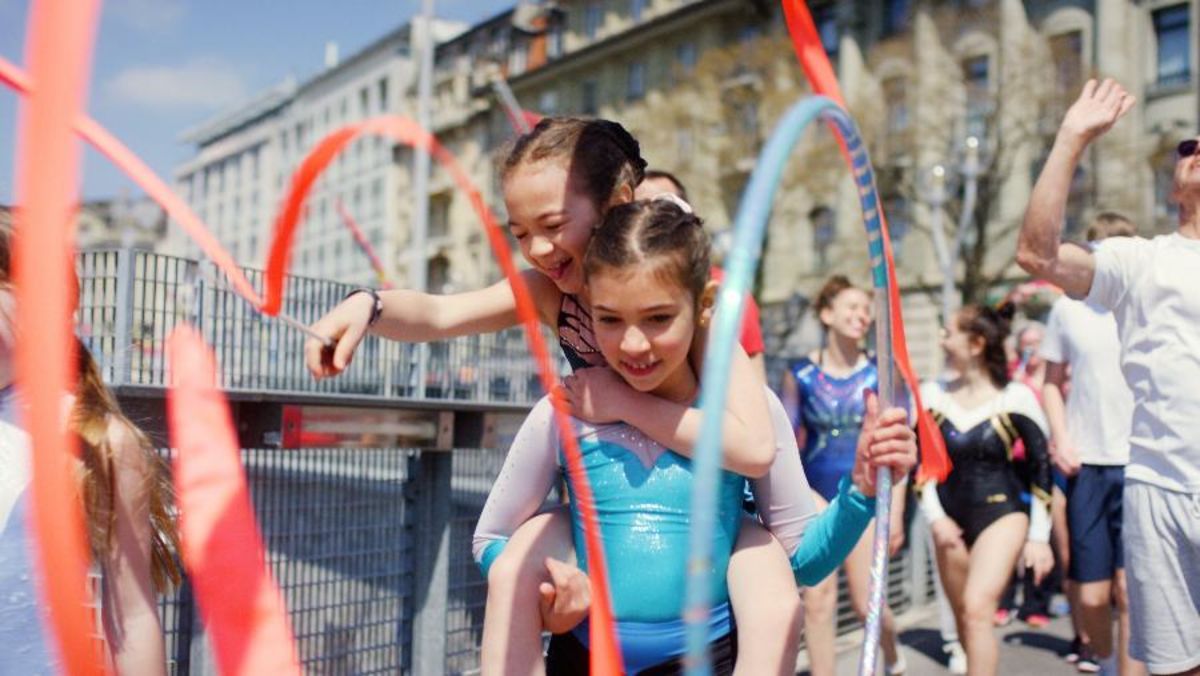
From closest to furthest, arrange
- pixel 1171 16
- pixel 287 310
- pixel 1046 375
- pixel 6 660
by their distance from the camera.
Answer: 1. pixel 6 660
2. pixel 287 310
3. pixel 1046 375
4. pixel 1171 16

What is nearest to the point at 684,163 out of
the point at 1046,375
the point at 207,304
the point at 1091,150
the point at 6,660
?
the point at 1091,150

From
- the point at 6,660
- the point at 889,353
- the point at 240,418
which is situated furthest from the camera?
the point at 240,418

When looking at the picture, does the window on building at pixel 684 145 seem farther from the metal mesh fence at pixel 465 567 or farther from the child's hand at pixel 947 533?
the metal mesh fence at pixel 465 567

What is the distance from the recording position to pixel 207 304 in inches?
175

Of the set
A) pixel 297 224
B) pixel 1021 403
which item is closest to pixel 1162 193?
pixel 1021 403

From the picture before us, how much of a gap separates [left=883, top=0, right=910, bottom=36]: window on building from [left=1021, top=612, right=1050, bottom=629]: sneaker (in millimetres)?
26773

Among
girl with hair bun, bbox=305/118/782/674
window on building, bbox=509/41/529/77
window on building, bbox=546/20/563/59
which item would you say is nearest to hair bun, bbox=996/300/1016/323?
girl with hair bun, bbox=305/118/782/674

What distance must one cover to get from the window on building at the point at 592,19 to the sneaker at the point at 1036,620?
3900cm

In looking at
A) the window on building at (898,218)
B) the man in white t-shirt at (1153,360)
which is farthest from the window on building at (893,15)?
the man in white t-shirt at (1153,360)

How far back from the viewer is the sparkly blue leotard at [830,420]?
5.97 metres

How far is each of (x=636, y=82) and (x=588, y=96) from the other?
311cm

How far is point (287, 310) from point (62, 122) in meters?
3.03

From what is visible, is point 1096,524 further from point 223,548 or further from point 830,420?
Answer: point 223,548

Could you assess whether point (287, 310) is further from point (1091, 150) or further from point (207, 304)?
point (1091, 150)
